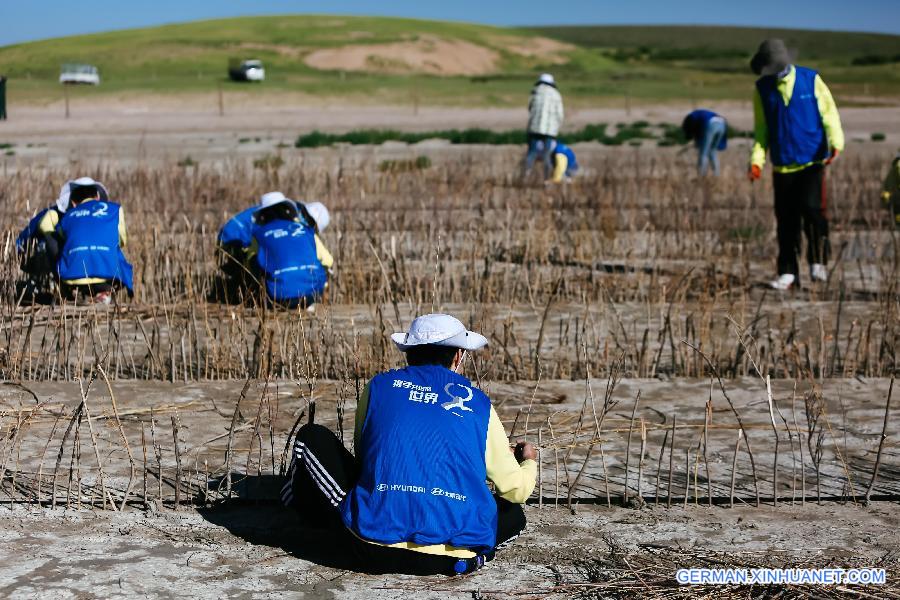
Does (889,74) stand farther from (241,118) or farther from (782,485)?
(782,485)

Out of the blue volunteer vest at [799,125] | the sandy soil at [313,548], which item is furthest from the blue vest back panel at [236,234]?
the sandy soil at [313,548]

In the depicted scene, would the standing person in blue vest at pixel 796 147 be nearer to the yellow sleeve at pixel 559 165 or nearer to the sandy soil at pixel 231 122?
the yellow sleeve at pixel 559 165

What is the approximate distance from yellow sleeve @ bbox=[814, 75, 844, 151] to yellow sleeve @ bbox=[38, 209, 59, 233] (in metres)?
5.83

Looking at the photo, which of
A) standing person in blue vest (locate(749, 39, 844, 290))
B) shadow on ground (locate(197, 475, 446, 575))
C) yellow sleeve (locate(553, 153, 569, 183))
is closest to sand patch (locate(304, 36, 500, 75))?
yellow sleeve (locate(553, 153, 569, 183))

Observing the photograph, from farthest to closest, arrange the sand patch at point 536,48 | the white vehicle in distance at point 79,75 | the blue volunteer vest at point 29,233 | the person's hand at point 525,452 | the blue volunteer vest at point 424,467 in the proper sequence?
the sand patch at point 536,48 → the white vehicle in distance at point 79,75 → the blue volunteer vest at point 29,233 → the person's hand at point 525,452 → the blue volunteer vest at point 424,467

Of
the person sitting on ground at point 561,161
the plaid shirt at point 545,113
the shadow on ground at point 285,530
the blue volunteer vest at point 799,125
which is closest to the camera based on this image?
the shadow on ground at point 285,530

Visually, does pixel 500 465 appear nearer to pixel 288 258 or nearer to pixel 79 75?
pixel 288 258

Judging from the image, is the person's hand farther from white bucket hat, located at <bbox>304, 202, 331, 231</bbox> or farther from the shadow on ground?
white bucket hat, located at <bbox>304, 202, 331, 231</bbox>

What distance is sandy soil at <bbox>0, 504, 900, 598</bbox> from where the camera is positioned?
4.69 m

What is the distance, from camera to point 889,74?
7244 centimetres

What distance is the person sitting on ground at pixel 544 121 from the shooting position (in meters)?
17.8

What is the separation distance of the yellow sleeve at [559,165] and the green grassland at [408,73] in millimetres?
26055

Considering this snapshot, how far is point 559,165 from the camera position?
60.3 feet

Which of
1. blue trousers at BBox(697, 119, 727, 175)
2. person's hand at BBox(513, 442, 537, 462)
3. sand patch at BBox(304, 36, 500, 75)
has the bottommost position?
person's hand at BBox(513, 442, 537, 462)
